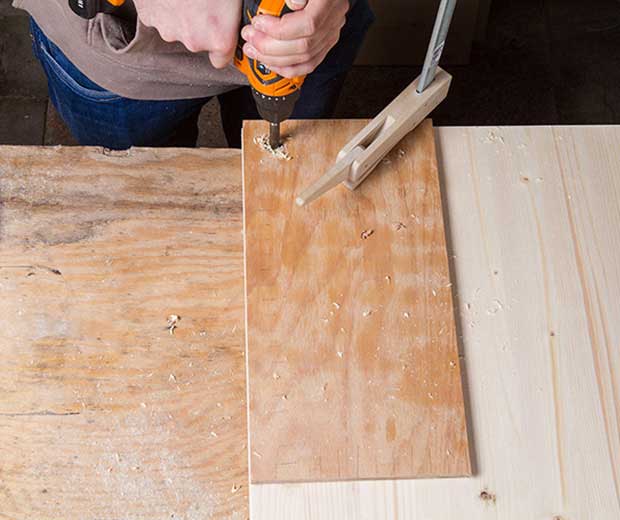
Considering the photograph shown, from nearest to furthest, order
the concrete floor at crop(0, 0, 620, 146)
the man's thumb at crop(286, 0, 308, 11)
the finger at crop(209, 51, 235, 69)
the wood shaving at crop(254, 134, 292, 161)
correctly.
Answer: the man's thumb at crop(286, 0, 308, 11)
the finger at crop(209, 51, 235, 69)
the wood shaving at crop(254, 134, 292, 161)
the concrete floor at crop(0, 0, 620, 146)

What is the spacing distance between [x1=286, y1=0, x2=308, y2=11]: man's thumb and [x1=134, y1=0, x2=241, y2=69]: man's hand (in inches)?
3.5

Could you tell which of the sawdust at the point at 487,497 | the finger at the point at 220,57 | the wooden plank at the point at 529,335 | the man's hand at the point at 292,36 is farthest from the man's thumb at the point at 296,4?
the sawdust at the point at 487,497

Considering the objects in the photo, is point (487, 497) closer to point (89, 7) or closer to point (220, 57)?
point (220, 57)

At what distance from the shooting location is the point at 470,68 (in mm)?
2385

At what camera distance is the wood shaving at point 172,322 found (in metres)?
1.17

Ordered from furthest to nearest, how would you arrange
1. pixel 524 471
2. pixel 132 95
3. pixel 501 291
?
1. pixel 132 95
2. pixel 501 291
3. pixel 524 471

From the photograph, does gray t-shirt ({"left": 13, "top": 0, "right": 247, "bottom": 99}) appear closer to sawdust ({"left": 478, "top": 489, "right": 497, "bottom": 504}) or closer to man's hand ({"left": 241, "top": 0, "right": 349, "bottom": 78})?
man's hand ({"left": 241, "top": 0, "right": 349, "bottom": 78})

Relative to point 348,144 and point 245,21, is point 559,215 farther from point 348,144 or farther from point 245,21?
point 245,21

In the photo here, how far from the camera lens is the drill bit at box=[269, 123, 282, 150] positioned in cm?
119

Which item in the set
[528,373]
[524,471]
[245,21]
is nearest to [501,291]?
[528,373]

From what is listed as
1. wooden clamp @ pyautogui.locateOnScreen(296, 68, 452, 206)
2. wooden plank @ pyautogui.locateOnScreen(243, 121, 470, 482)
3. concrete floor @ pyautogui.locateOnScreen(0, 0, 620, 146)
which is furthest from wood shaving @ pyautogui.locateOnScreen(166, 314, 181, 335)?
concrete floor @ pyautogui.locateOnScreen(0, 0, 620, 146)

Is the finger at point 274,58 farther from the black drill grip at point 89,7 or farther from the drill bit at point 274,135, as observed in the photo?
the black drill grip at point 89,7

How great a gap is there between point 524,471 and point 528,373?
132 millimetres

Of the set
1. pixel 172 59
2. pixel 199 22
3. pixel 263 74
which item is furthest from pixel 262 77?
pixel 172 59
